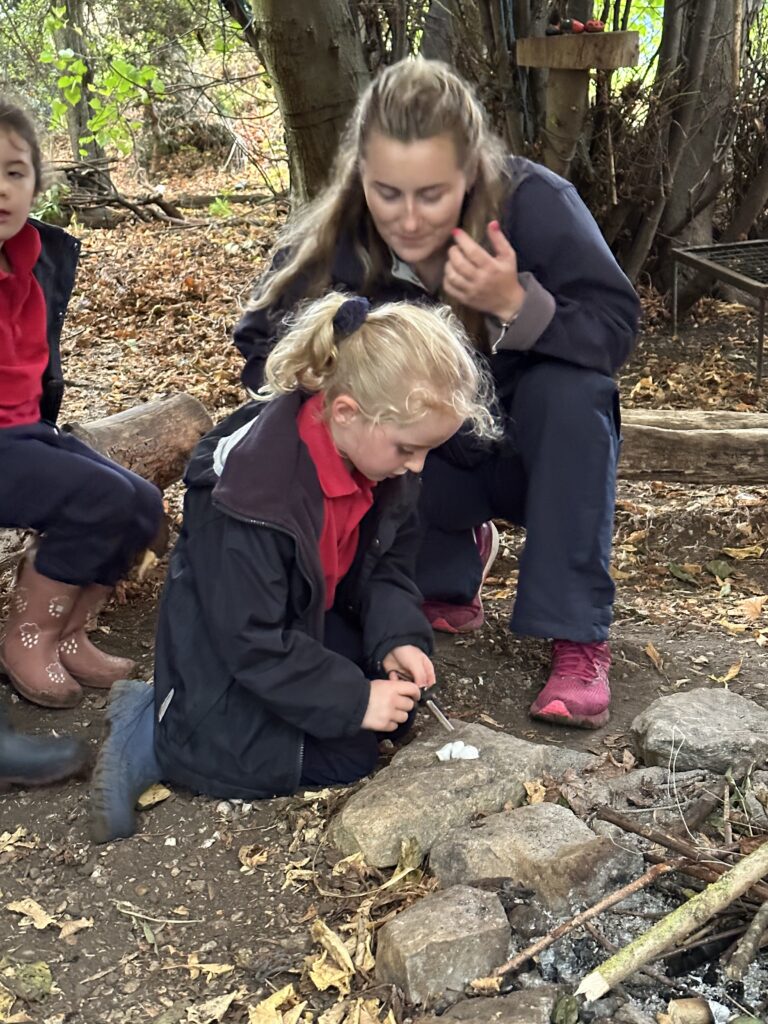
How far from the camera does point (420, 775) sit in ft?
7.50

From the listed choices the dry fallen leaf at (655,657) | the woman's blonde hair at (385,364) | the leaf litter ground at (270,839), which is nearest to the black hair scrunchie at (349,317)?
the woman's blonde hair at (385,364)

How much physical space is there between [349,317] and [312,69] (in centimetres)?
254

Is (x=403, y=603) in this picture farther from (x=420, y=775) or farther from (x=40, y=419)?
(x=40, y=419)

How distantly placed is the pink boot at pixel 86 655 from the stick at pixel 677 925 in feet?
5.36

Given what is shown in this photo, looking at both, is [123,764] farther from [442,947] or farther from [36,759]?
[442,947]

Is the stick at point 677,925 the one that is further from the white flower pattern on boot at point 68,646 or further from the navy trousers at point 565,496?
the white flower pattern on boot at point 68,646

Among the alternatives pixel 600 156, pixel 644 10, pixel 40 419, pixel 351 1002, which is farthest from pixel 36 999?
pixel 644 10

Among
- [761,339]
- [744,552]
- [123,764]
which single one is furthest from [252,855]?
[761,339]

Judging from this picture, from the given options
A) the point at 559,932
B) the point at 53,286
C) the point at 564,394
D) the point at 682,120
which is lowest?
the point at 559,932

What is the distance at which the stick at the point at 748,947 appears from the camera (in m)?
1.68

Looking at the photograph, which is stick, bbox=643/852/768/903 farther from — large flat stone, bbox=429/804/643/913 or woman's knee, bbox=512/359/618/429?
woman's knee, bbox=512/359/618/429

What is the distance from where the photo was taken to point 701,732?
7.76 ft

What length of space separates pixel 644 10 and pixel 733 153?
4.09 feet

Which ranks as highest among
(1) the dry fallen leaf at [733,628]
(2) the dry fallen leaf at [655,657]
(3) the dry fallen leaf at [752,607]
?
(2) the dry fallen leaf at [655,657]
